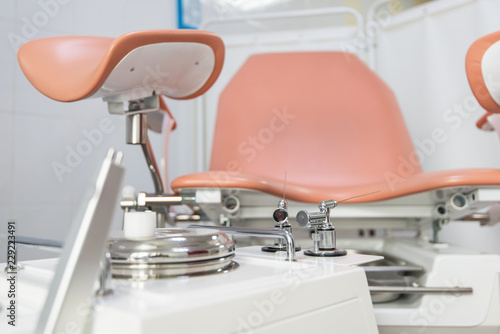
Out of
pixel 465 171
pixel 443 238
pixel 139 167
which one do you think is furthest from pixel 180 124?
pixel 465 171

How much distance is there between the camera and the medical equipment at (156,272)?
1.21 feet

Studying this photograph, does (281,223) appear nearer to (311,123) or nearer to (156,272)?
(156,272)

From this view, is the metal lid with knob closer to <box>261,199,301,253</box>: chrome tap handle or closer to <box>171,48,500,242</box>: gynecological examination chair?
<box>261,199,301,253</box>: chrome tap handle

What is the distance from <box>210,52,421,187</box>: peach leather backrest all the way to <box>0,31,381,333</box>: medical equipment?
28.2 inches

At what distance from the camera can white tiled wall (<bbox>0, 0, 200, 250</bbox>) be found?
1507mm

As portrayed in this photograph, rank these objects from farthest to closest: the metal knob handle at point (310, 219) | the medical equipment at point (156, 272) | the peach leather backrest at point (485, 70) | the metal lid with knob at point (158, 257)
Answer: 1. the peach leather backrest at point (485, 70)
2. the metal knob handle at point (310, 219)
3. the metal lid with knob at point (158, 257)
4. the medical equipment at point (156, 272)

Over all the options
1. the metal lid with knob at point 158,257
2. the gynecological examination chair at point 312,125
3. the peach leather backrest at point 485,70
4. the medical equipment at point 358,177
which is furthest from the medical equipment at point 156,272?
the gynecological examination chair at point 312,125

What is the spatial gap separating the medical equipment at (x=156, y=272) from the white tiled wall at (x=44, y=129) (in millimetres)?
706

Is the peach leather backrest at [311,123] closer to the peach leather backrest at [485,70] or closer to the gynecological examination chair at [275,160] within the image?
the gynecological examination chair at [275,160]

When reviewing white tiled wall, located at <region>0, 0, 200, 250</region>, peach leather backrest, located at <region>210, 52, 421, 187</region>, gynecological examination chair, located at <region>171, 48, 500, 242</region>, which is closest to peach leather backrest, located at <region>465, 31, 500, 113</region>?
gynecological examination chair, located at <region>171, 48, 500, 242</region>

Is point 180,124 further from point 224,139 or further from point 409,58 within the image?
point 409,58

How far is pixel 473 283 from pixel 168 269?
634 mm

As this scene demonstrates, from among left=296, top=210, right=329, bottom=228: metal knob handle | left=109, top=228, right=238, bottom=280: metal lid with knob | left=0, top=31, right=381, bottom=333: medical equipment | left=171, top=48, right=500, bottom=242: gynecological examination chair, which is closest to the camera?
left=0, top=31, right=381, bottom=333: medical equipment

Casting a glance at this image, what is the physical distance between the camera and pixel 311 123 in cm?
160
